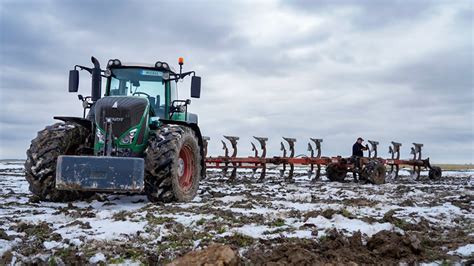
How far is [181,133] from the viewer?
7621mm

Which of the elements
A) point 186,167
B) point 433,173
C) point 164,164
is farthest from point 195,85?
point 433,173

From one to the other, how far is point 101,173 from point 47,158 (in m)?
1.26

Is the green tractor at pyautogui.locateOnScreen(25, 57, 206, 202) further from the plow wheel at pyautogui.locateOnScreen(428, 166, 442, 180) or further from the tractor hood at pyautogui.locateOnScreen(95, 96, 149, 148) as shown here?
the plow wheel at pyautogui.locateOnScreen(428, 166, 442, 180)

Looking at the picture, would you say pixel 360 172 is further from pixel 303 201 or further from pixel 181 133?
pixel 181 133

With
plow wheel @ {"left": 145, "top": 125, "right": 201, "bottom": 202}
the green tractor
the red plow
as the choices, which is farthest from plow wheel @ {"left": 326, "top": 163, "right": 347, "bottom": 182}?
plow wheel @ {"left": 145, "top": 125, "right": 201, "bottom": 202}

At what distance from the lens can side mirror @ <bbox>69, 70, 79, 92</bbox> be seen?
870cm

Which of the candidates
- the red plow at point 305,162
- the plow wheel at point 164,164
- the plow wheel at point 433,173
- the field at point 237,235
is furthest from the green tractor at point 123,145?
the plow wheel at point 433,173

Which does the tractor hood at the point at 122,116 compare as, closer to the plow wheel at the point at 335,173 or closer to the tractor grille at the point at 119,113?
the tractor grille at the point at 119,113

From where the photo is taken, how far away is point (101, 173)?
21.9 feet

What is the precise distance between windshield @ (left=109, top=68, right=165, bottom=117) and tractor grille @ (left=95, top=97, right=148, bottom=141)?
1494 millimetres

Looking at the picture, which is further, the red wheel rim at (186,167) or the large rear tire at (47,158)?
the red wheel rim at (186,167)

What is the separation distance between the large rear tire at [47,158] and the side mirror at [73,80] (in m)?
1.13

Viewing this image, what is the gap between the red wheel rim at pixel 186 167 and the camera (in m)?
8.17

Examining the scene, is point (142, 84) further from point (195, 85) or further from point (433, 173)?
point (433, 173)
